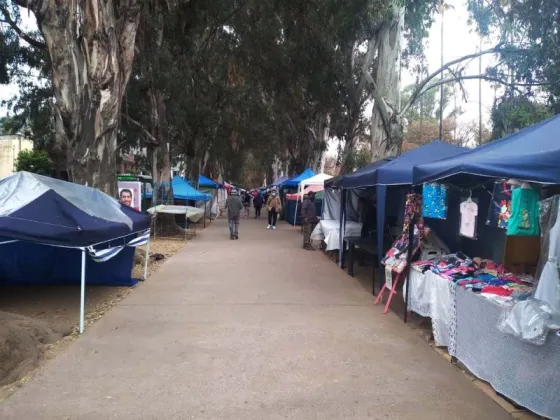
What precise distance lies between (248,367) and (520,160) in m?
3.25

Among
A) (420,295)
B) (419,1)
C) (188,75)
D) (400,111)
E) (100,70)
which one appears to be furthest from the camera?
(188,75)

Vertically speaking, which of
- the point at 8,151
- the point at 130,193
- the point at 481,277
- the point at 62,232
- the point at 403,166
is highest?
the point at 8,151

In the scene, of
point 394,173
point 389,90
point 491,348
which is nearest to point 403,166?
point 394,173

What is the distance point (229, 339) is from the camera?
594 cm

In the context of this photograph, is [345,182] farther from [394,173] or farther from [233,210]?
[233,210]

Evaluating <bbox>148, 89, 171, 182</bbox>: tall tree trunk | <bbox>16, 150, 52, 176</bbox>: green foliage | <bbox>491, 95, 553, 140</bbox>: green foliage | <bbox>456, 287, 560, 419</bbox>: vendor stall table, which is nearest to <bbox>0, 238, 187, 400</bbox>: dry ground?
<bbox>456, 287, 560, 419</bbox>: vendor stall table

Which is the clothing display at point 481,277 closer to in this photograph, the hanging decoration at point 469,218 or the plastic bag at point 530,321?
the plastic bag at point 530,321

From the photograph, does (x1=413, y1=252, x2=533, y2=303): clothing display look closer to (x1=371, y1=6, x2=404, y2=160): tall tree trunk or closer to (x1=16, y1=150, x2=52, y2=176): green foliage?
(x1=371, y1=6, x2=404, y2=160): tall tree trunk

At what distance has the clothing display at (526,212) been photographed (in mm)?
4637

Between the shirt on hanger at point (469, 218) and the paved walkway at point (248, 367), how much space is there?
4.96 feet

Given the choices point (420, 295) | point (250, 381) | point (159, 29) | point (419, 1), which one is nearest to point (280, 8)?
point (159, 29)

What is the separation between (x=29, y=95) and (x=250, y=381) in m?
21.7

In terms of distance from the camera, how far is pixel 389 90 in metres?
14.1

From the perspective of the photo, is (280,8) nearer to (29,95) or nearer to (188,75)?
(188,75)
